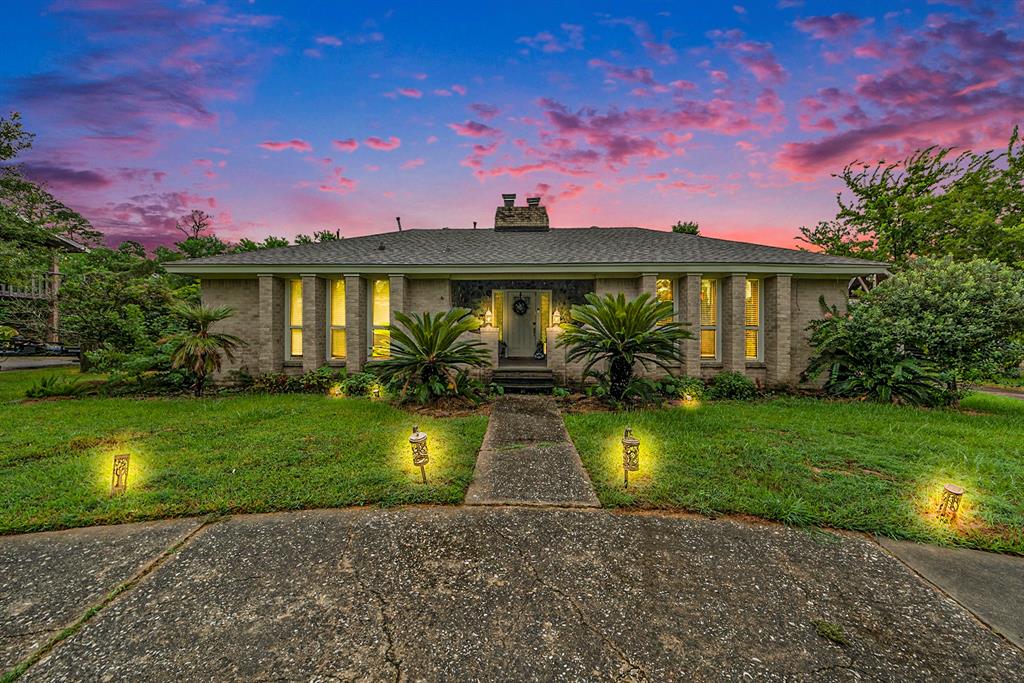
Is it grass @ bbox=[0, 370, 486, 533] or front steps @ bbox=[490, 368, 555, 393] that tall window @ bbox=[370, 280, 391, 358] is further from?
front steps @ bbox=[490, 368, 555, 393]

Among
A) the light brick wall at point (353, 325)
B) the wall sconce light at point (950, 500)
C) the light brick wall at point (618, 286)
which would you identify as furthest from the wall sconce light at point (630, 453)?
the light brick wall at point (353, 325)

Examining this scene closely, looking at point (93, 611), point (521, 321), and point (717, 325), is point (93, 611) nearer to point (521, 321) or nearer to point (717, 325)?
point (521, 321)

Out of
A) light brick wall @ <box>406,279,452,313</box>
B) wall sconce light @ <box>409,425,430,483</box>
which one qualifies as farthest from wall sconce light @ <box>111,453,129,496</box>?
light brick wall @ <box>406,279,452,313</box>

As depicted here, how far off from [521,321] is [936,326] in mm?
9083

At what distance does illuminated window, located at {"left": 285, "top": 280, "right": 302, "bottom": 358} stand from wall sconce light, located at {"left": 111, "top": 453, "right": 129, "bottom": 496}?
248 inches

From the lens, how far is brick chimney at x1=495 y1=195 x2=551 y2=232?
12.5 meters

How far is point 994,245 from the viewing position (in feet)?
46.7

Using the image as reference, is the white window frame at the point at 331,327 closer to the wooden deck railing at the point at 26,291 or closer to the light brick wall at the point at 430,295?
the light brick wall at the point at 430,295

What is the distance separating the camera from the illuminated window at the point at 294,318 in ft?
31.2

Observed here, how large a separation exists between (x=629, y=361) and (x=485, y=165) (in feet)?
37.3

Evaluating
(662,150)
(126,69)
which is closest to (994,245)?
(662,150)

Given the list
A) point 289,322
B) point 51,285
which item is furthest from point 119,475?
point 51,285

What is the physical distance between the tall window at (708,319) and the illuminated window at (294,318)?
10643mm

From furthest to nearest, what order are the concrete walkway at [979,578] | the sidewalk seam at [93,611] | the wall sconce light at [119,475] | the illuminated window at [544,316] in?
1. the illuminated window at [544,316]
2. the wall sconce light at [119,475]
3. the concrete walkway at [979,578]
4. the sidewalk seam at [93,611]
